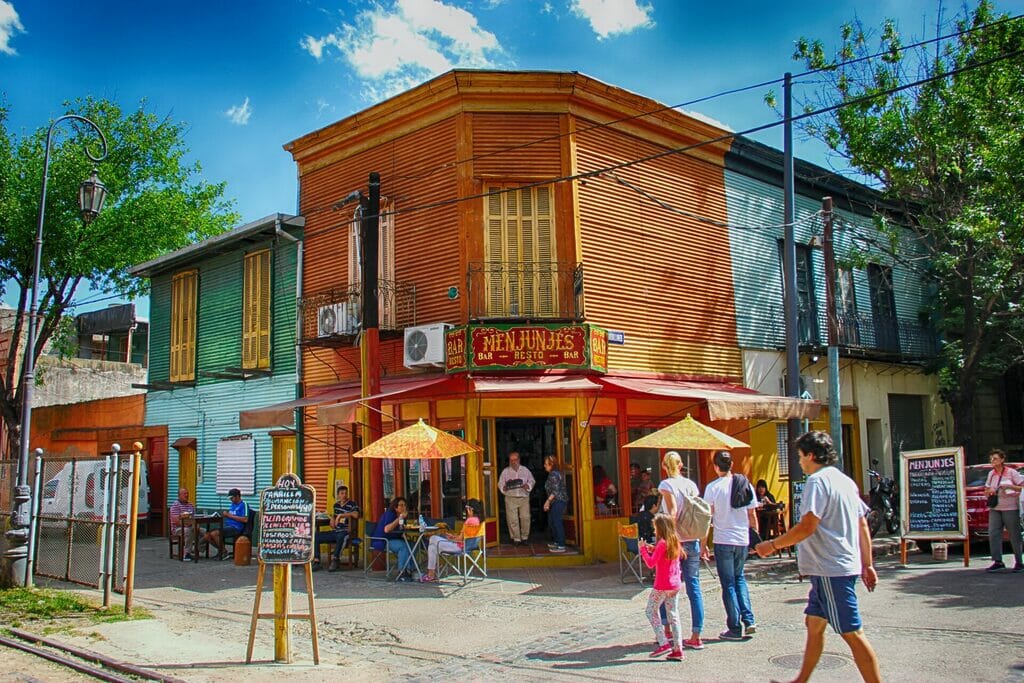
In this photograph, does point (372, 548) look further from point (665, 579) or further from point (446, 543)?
point (665, 579)

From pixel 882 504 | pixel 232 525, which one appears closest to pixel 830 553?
pixel 882 504

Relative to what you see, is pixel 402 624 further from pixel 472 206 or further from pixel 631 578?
pixel 472 206

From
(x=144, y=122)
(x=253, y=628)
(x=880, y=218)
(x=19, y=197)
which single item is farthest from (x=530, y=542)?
(x=144, y=122)

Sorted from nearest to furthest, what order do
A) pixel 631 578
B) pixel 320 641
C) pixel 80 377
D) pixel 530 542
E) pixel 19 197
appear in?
1. pixel 320 641
2. pixel 631 578
3. pixel 530 542
4. pixel 19 197
5. pixel 80 377

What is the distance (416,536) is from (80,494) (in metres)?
4.63

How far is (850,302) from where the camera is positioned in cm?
1952

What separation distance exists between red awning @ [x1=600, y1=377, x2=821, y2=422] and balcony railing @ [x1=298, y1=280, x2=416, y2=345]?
12.2ft

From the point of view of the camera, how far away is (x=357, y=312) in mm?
15102

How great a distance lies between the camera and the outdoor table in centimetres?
1228

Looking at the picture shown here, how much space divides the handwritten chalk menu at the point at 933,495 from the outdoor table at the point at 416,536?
6929 mm

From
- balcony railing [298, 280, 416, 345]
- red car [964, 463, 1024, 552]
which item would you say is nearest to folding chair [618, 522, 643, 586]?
red car [964, 463, 1024, 552]

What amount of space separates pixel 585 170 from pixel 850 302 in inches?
326

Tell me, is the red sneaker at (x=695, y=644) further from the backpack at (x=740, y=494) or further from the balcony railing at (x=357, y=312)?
the balcony railing at (x=357, y=312)

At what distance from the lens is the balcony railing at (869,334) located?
18.1 m
